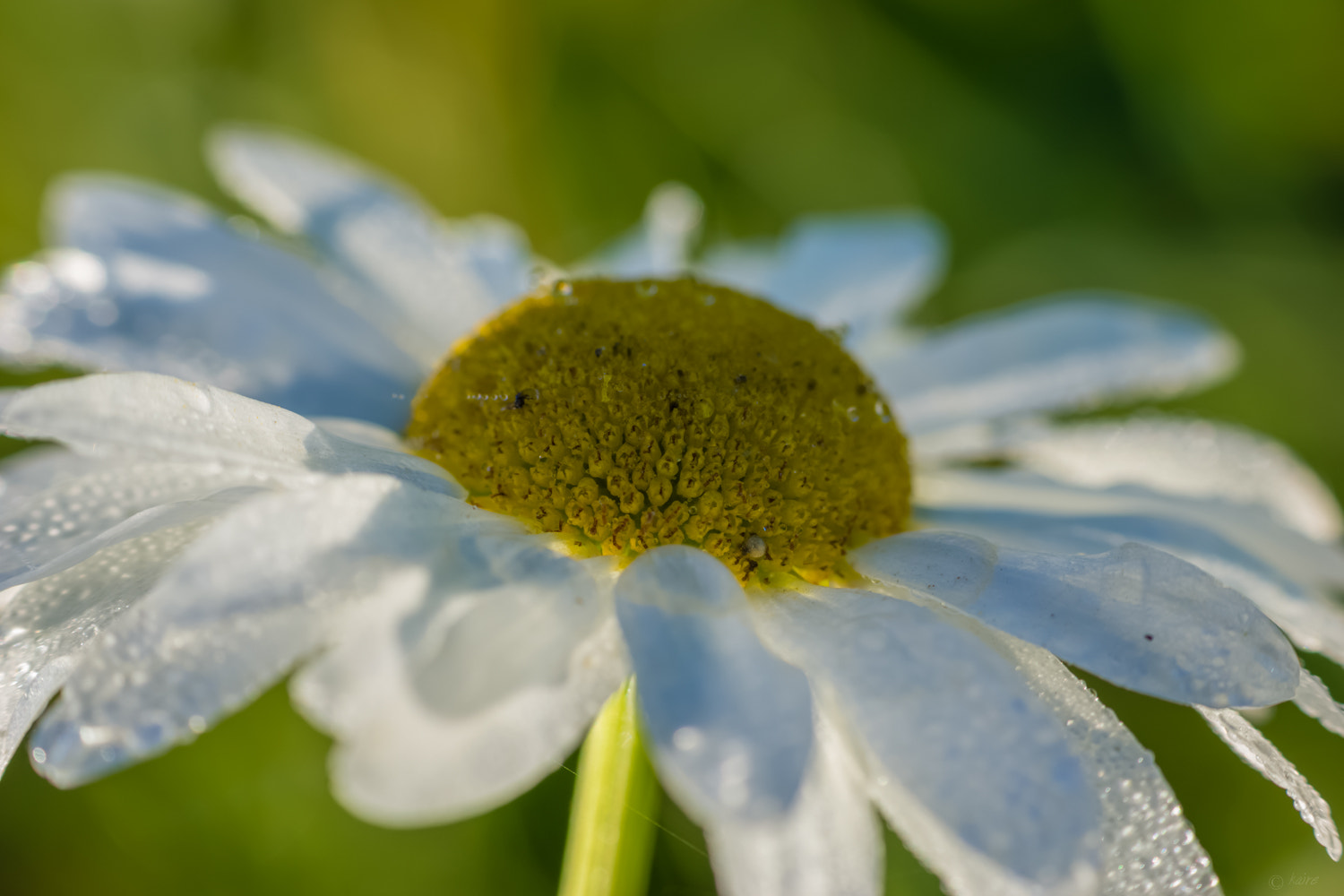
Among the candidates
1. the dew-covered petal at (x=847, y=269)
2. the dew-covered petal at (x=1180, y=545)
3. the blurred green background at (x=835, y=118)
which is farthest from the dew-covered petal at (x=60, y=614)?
the blurred green background at (x=835, y=118)

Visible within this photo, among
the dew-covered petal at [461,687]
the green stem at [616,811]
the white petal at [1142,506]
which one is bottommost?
the green stem at [616,811]

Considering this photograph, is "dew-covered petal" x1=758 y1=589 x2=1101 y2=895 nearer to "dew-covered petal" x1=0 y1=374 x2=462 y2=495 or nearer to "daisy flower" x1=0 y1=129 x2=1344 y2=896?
"daisy flower" x1=0 y1=129 x2=1344 y2=896

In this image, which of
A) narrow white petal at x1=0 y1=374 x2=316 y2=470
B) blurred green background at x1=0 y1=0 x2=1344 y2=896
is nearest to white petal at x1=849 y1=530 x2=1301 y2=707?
narrow white petal at x1=0 y1=374 x2=316 y2=470

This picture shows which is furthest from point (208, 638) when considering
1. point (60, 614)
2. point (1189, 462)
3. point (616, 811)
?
point (1189, 462)

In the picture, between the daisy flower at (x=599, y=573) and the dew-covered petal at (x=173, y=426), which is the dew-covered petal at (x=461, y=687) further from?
the dew-covered petal at (x=173, y=426)

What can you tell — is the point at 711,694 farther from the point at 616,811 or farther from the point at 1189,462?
the point at 1189,462
